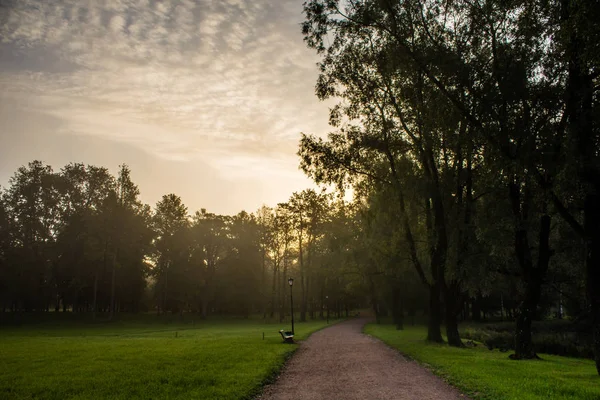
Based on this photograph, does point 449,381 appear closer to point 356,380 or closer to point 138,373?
point 356,380

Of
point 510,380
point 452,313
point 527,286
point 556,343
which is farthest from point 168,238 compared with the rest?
Result: point 510,380

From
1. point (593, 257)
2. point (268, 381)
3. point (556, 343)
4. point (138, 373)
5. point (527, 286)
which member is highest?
point (593, 257)

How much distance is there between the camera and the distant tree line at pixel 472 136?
1147 centimetres

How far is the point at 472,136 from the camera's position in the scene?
45.0 feet

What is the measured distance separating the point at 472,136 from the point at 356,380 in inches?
365

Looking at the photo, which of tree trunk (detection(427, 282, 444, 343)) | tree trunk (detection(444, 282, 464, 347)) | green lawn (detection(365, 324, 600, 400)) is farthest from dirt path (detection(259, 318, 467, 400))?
tree trunk (detection(427, 282, 444, 343))

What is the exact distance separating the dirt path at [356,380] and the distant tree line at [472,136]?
5.47 metres

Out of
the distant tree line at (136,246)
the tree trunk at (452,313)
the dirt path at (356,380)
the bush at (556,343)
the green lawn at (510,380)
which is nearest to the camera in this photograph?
the green lawn at (510,380)

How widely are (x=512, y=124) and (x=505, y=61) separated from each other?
2.28m

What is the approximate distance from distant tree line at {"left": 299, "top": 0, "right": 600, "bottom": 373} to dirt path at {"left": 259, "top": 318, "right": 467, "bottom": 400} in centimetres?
547

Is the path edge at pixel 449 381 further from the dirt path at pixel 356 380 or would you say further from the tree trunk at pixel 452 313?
the tree trunk at pixel 452 313

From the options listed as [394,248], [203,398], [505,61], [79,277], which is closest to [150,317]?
[79,277]

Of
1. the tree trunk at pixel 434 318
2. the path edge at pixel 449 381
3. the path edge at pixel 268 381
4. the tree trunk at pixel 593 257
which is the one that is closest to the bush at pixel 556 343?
the tree trunk at pixel 434 318

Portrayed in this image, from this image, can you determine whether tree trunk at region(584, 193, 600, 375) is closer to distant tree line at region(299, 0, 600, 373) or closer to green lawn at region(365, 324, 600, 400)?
distant tree line at region(299, 0, 600, 373)
